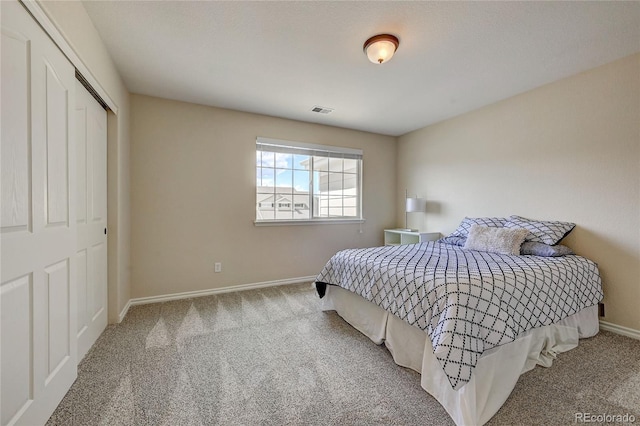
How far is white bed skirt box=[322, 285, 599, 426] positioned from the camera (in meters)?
1.34

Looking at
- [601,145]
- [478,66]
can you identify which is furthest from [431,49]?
[601,145]

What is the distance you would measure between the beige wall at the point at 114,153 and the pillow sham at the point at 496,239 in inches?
141

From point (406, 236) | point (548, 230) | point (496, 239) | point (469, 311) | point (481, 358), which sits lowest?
point (481, 358)

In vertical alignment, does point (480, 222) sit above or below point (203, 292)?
above

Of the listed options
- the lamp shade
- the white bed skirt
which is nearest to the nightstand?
the lamp shade

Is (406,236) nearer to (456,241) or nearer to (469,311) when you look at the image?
(456,241)

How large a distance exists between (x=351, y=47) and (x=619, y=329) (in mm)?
3388

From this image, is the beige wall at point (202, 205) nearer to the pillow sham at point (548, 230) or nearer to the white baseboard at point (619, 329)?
the pillow sham at point (548, 230)

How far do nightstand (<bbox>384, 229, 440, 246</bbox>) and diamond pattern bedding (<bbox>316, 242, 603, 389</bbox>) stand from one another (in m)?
1.27

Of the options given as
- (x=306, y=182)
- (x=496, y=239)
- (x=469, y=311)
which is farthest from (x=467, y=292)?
(x=306, y=182)

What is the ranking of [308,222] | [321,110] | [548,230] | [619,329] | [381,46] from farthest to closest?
[308,222] → [321,110] → [548,230] → [619,329] → [381,46]

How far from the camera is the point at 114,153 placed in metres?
2.41

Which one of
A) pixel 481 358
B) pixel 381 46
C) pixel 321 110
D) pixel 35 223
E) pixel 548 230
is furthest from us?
pixel 321 110

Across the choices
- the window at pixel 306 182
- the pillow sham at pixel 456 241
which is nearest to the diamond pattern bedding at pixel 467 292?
the pillow sham at pixel 456 241
